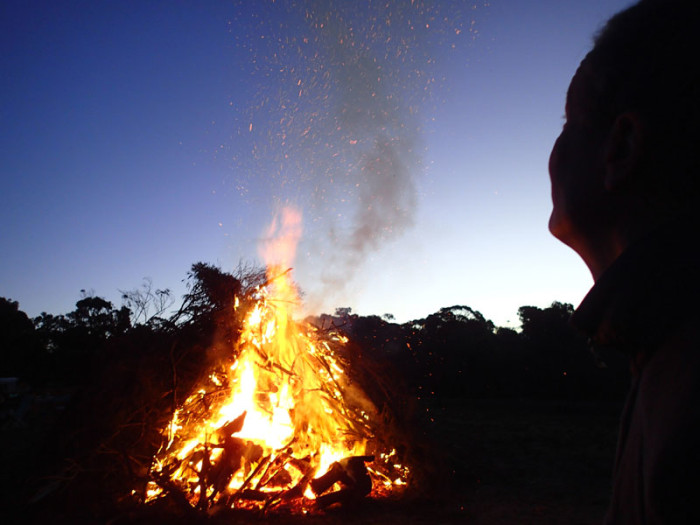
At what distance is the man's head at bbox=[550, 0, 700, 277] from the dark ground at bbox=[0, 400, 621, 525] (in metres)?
6.60

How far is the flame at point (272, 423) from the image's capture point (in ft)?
21.9

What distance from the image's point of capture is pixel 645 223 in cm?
67

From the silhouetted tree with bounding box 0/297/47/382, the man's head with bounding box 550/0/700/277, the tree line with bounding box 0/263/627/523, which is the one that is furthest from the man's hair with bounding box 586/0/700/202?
the silhouetted tree with bounding box 0/297/47/382

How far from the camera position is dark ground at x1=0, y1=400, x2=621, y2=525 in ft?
20.8

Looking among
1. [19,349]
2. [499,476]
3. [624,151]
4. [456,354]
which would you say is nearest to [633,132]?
[624,151]

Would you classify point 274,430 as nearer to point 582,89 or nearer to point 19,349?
point 582,89

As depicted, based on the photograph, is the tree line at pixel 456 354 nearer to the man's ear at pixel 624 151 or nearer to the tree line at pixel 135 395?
the tree line at pixel 135 395

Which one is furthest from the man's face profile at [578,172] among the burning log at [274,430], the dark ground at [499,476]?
the burning log at [274,430]

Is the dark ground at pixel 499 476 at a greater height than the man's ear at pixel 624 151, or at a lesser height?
lesser

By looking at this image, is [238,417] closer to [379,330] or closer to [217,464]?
[217,464]

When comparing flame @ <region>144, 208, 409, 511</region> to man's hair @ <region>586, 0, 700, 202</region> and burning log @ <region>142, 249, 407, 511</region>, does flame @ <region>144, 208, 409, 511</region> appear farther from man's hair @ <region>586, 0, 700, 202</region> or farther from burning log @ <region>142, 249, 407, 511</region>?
man's hair @ <region>586, 0, 700, 202</region>

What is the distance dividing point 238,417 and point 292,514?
173cm

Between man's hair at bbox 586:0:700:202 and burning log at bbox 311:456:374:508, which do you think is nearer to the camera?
man's hair at bbox 586:0:700:202

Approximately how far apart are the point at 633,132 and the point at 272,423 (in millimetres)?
8021
